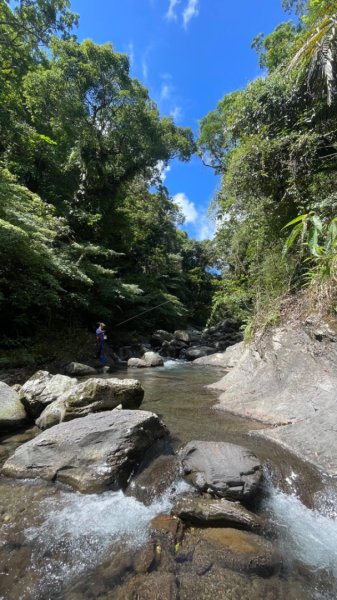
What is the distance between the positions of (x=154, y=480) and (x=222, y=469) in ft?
2.71

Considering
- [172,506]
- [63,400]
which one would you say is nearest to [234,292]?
[63,400]

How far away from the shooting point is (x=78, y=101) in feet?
57.7

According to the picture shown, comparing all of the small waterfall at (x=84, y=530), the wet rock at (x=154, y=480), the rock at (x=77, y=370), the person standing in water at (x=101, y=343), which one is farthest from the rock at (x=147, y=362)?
the small waterfall at (x=84, y=530)

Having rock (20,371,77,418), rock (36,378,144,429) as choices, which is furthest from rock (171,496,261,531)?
rock (20,371,77,418)

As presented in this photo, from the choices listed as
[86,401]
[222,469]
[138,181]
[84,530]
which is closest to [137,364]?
[86,401]

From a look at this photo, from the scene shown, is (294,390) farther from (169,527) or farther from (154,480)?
(169,527)

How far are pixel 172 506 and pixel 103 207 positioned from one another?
18.4 metres

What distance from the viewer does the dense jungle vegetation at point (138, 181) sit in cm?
724

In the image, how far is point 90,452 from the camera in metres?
3.81

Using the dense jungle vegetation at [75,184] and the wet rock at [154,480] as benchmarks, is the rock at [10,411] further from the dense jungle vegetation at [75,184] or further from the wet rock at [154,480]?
the dense jungle vegetation at [75,184]

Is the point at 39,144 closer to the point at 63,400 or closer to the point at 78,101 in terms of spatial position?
the point at 78,101

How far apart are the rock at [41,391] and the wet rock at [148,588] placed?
3.81 metres

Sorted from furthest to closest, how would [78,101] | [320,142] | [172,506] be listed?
[78,101] < [320,142] < [172,506]

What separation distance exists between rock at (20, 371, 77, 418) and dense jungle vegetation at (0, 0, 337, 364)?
12.4 ft
